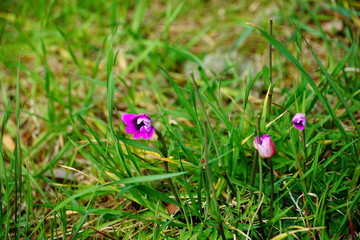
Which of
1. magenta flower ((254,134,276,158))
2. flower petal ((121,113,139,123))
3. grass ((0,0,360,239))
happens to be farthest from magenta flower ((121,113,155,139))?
magenta flower ((254,134,276,158))

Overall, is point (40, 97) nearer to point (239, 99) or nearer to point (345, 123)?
point (239, 99)

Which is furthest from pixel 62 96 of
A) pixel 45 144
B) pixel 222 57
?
pixel 222 57

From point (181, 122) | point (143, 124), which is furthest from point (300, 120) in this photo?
point (181, 122)

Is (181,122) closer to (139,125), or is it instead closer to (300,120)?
(139,125)

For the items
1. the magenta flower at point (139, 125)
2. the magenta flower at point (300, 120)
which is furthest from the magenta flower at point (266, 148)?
the magenta flower at point (139, 125)

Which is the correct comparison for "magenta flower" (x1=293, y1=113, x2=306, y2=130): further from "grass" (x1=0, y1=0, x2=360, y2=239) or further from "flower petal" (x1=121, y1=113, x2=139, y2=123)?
"flower petal" (x1=121, y1=113, x2=139, y2=123)

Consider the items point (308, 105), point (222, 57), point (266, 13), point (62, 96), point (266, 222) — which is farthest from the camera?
point (266, 13)
